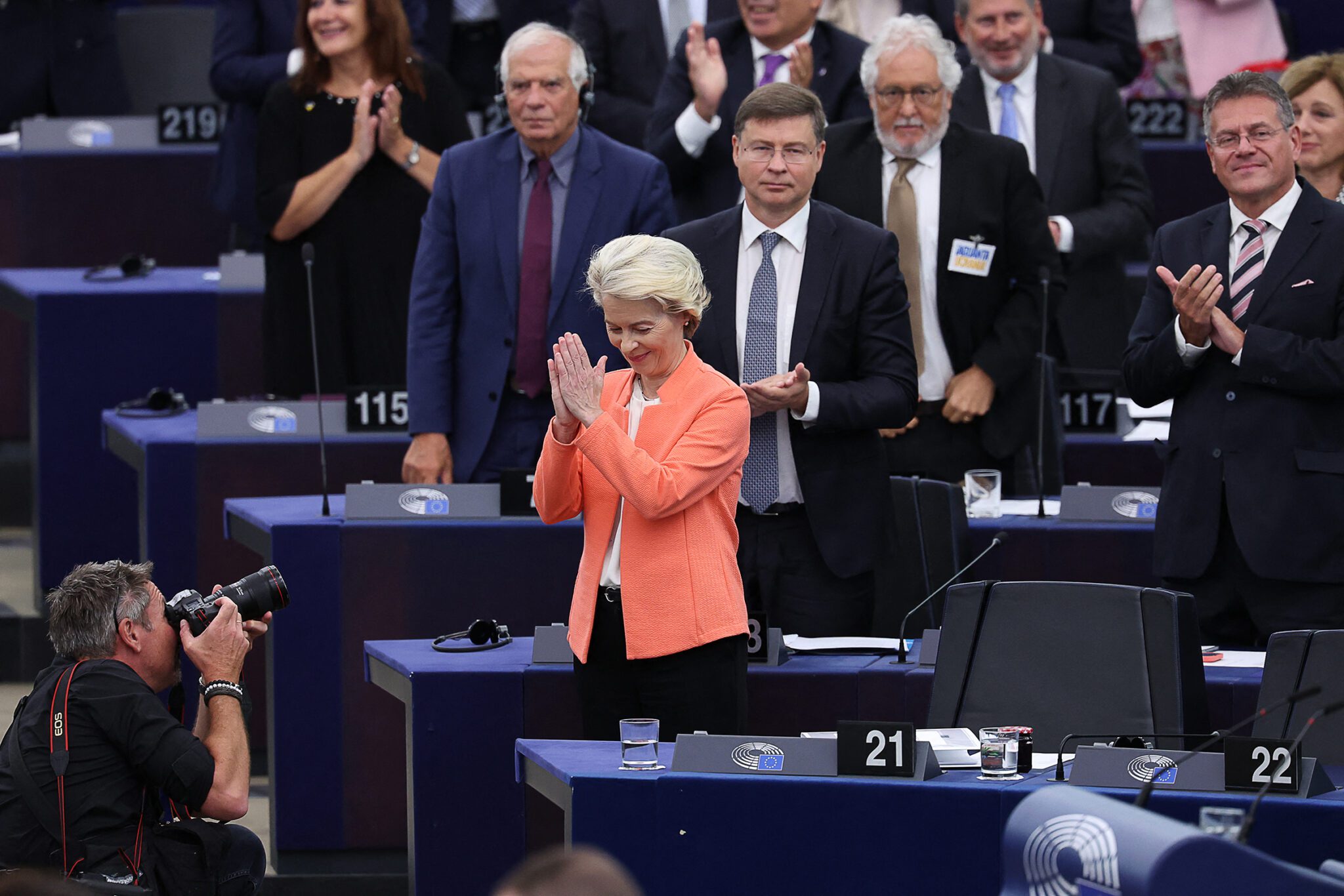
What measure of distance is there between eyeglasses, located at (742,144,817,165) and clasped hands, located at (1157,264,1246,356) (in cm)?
69

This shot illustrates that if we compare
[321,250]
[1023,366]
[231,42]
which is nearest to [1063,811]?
[1023,366]

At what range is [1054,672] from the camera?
3326mm

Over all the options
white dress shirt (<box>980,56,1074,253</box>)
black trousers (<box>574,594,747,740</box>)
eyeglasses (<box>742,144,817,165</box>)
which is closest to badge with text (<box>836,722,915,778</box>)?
black trousers (<box>574,594,747,740</box>)

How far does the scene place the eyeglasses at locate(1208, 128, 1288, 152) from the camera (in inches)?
148

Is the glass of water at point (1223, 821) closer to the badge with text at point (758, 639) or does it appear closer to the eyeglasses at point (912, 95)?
the badge with text at point (758, 639)

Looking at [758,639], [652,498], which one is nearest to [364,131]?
[758,639]

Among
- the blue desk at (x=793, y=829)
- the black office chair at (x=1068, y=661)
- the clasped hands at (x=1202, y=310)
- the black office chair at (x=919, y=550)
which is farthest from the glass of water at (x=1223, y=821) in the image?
the black office chair at (x=919, y=550)

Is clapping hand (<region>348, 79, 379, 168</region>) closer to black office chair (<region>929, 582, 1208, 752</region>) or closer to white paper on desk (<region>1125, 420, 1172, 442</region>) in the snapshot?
white paper on desk (<region>1125, 420, 1172, 442</region>)

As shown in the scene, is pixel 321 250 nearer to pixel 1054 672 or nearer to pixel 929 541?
pixel 929 541

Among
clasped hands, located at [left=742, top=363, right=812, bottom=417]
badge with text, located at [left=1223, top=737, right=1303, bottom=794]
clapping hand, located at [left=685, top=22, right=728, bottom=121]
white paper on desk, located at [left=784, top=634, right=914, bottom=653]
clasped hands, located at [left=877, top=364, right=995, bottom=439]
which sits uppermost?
clapping hand, located at [left=685, top=22, right=728, bottom=121]

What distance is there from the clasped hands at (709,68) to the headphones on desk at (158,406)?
4.92ft

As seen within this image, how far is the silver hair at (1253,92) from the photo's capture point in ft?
12.3

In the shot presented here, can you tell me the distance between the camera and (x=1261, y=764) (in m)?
2.80

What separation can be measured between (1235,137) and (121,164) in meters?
3.86
